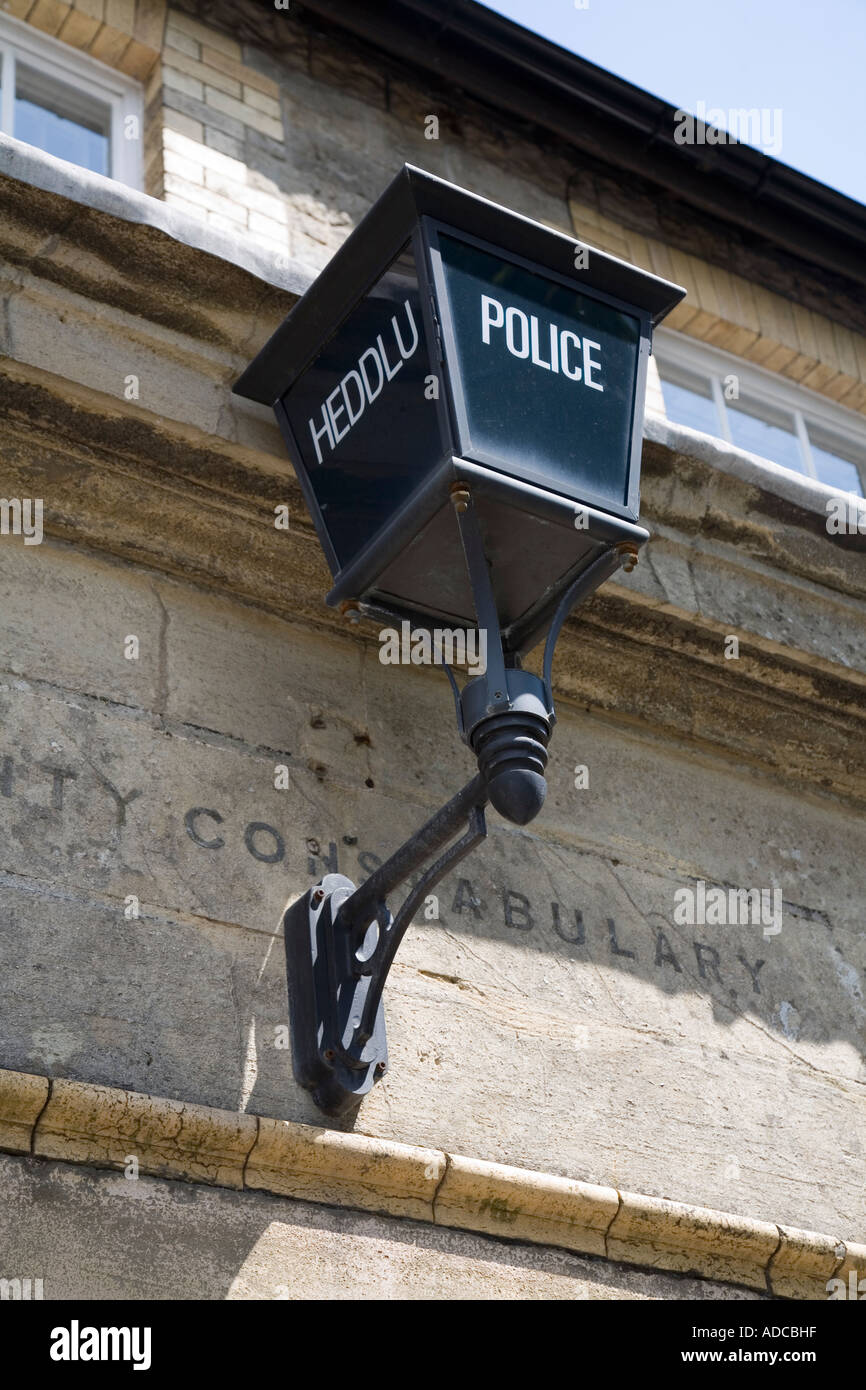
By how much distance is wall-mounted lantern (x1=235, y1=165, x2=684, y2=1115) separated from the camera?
279 cm

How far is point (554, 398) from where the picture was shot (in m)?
2.93

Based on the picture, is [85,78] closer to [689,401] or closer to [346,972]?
[689,401]

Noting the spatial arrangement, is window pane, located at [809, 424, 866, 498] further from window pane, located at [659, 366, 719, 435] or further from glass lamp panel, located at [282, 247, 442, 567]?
glass lamp panel, located at [282, 247, 442, 567]

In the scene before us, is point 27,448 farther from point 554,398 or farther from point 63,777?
point 554,398

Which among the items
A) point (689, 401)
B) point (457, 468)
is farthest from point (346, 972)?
point (689, 401)

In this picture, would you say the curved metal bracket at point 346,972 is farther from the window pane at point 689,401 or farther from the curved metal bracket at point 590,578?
the window pane at point 689,401

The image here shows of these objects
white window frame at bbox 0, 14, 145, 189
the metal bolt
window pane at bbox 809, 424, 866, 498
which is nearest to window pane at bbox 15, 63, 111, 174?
white window frame at bbox 0, 14, 145, 189

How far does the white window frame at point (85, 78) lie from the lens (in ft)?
15.3

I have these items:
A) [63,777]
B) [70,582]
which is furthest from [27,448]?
[63,777]

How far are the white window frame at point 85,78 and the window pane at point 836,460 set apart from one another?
276 cm

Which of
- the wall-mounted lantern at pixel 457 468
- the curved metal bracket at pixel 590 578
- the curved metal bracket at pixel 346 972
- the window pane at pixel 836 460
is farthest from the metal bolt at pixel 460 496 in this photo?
the window pane at pixel 836 460

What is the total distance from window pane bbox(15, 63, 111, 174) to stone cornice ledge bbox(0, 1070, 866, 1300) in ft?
9.60

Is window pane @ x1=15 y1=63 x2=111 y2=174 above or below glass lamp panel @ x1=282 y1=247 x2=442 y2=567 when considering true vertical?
above

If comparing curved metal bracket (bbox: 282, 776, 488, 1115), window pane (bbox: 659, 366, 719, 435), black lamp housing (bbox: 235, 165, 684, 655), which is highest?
window pane (bbox: 659, 366, 719, 435)
